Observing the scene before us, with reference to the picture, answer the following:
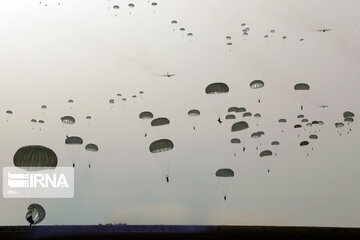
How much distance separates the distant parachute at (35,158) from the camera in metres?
5.55

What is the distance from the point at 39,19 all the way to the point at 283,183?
326cm

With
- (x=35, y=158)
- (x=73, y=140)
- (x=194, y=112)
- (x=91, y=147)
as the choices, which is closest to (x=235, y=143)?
(x=194, y=112)

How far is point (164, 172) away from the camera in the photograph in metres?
5.67

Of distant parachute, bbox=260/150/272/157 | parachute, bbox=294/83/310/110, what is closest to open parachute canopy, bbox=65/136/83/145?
distant parachute, bbox=260/150/272/157

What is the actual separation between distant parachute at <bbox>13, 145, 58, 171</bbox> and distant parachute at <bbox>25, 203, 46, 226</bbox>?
0.40 m

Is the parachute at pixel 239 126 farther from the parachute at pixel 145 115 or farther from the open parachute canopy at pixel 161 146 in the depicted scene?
the parachute at pixel 145 115

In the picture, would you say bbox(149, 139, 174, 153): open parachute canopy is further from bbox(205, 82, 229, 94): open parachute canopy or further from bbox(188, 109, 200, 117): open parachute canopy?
bbox(205, 82, 229, 94): open parachute canopy

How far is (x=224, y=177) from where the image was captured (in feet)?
18.7

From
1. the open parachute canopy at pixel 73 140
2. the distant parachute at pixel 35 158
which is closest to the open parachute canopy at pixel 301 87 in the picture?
the open parachute canopy at pixel 73 140

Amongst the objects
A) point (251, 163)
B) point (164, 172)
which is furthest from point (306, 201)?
point (164, 172)

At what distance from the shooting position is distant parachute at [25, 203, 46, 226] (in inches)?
213

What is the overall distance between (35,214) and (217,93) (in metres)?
2.35

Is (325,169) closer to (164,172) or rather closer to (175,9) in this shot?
(164,172)

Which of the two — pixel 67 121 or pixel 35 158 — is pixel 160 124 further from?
pixel 35 158
